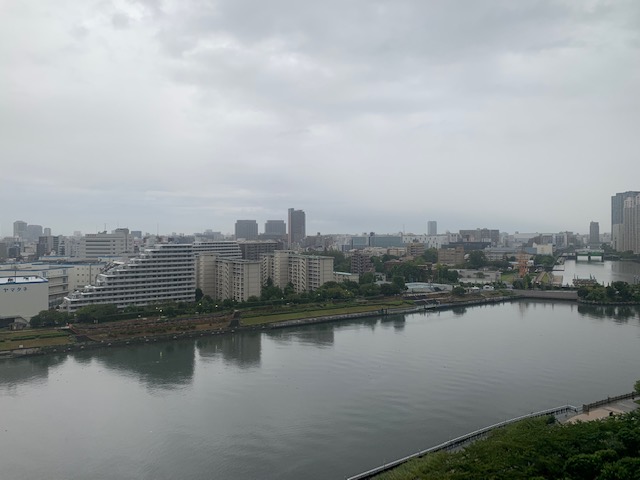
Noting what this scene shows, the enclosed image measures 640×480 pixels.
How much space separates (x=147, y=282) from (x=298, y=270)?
602 cm

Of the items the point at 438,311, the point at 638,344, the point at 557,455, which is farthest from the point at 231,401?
the point at 438,311

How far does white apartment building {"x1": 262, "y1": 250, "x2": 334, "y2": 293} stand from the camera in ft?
55.7

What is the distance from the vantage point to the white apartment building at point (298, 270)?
16969 mm

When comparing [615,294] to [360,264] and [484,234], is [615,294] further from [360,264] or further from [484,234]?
[484,234]

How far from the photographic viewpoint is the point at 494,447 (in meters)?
3.98

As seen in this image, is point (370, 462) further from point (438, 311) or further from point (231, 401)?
point (438, 311)

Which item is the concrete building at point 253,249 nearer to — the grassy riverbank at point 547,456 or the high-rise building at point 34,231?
the grassy riverbank at point 547,456

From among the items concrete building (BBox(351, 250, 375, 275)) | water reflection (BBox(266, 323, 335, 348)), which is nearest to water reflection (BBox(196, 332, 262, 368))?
water reflection (BBox(266, 323, 335, 348))

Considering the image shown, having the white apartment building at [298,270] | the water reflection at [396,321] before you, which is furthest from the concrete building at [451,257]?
the water reflection at [396,321]

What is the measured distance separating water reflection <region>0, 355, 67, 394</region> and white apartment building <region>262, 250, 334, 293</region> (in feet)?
29.7

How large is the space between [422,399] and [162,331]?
6.56 metres

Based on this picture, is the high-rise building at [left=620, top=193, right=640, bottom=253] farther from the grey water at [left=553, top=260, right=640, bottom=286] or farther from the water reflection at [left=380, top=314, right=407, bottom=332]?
the water reflection at [left=380, top=314, right=407, bottom=332]

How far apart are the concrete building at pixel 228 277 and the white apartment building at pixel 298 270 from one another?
2.16 meters

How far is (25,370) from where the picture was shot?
27.1 ft
